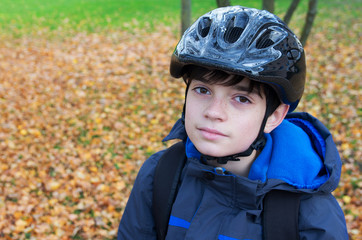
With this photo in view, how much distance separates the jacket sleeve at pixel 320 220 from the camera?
147cm

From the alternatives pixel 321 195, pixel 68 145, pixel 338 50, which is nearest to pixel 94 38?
pixel 68 145

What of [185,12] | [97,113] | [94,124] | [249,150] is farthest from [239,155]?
[185,12]

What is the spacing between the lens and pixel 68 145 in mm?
5004

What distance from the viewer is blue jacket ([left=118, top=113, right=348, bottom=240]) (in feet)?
5.04

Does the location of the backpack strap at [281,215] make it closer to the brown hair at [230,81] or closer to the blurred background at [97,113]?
the brown hair at [230,81]

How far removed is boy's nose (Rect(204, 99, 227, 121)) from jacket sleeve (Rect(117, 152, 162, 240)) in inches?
23.5

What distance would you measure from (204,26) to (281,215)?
1076mm

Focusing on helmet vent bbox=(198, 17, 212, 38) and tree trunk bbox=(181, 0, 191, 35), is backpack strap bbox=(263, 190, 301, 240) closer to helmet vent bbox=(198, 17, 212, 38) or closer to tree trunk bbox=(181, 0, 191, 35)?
helmet vent bbox=(198, 17, 212, 38)

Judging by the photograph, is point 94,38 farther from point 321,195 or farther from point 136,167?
point 321,195

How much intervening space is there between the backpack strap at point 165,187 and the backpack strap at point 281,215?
537 mm

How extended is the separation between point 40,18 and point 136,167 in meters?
10.7

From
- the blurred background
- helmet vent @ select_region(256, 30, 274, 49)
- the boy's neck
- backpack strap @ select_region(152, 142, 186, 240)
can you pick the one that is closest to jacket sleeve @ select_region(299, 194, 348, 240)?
the boy's neck

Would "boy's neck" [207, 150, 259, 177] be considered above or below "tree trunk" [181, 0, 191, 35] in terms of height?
below

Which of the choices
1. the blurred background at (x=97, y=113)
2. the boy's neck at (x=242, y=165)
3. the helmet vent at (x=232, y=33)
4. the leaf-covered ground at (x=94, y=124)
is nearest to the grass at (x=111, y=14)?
the blurred background at (x=97, y=113)
